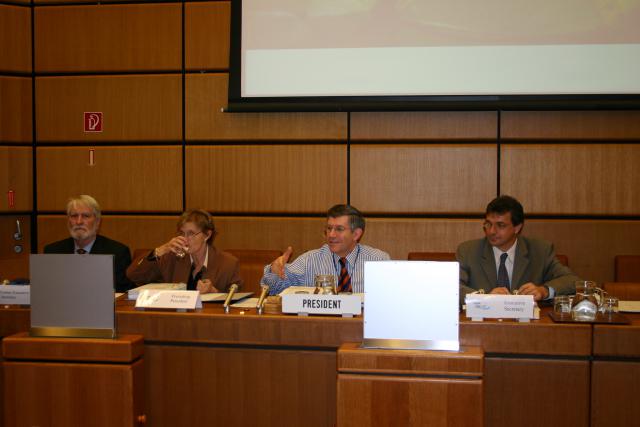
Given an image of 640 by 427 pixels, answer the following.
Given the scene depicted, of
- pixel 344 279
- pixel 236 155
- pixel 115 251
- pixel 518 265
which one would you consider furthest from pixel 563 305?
pixel 236 155

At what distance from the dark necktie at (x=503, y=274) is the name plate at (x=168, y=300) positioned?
1.63 meters

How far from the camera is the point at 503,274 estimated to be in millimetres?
3439

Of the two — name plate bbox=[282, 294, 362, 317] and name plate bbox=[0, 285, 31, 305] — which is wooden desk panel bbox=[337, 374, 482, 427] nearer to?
name plate bbox=[282, 294, 362, 317]

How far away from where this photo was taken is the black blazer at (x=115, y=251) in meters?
3.66

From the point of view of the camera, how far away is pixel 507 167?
476 centimetres

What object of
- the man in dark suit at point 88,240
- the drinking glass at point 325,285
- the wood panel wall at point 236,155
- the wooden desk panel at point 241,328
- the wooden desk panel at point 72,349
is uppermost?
the wood panel wall at point 236,155

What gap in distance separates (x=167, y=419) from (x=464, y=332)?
1231 millimetres

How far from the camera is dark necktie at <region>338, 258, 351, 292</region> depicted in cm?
336

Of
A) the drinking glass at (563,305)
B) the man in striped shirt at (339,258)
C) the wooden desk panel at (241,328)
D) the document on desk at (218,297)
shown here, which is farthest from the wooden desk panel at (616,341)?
the document on desk at (218,297)

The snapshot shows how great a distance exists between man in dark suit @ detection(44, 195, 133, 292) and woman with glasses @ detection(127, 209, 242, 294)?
0.19m

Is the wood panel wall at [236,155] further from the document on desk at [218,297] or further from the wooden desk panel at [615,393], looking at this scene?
the wooden desk panel at [615,393]

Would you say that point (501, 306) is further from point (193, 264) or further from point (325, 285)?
point (193, 264)

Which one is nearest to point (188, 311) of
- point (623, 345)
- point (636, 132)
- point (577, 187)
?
point (623, 345)

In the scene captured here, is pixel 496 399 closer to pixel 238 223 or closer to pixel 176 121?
pixel 238 223
